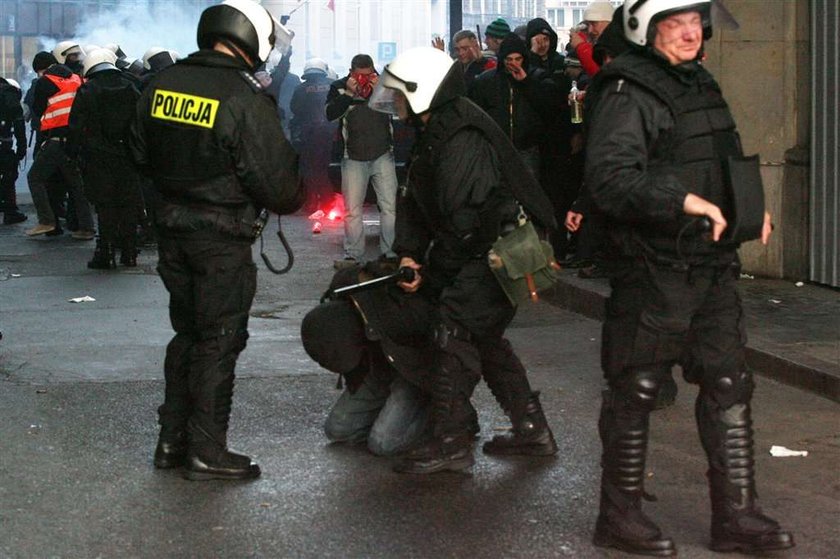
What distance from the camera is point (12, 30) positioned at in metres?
46.9

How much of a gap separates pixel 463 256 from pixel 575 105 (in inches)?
210

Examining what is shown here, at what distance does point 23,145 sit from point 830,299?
417 inches

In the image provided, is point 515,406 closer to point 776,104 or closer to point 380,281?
point 380,281

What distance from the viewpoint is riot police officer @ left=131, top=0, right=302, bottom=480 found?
19.8 ft

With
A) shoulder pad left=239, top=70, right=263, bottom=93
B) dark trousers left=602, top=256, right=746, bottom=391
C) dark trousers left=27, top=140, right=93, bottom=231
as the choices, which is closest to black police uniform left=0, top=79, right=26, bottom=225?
dark trousers left=27, top=140, right=93, bottom=231

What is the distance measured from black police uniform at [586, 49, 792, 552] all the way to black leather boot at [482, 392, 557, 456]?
132 centimetres

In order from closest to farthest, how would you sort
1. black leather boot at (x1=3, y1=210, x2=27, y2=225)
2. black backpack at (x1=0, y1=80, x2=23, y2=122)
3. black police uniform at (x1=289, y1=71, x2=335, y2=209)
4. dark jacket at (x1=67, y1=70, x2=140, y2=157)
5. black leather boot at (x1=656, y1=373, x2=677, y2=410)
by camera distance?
1. black leather boot at (x1=656, y1=373, x2=677, y2=410)
2. dark jacket at (x1=67, y1=70, x2=140, y2=157)
3. black backpack at (x1=0, y1=80, x2=23, y2=122)
4. black leather boot at (x1=3, y1=210, x2=27, y2=225)
5. black police uniform at (x1=289, y1=71, x2=335, y2=209)

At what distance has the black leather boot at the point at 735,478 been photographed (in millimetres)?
4973

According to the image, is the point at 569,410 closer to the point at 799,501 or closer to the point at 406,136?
the point at 799,501

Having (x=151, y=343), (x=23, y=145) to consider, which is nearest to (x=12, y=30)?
(x=23, y=145)

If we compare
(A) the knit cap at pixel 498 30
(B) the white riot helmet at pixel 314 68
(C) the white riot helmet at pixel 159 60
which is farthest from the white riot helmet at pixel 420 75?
(B) the white riot helmet at pixel 314 68

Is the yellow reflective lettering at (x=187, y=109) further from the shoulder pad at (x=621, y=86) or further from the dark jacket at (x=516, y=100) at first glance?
the dark jacket at (x=516, y=100)

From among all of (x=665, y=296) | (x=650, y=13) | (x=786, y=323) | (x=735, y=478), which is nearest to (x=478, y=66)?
(x=786, y=323)

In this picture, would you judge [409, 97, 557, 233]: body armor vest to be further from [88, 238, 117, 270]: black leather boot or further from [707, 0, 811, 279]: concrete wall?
[88, 238, 117, 270]: black leather boot
